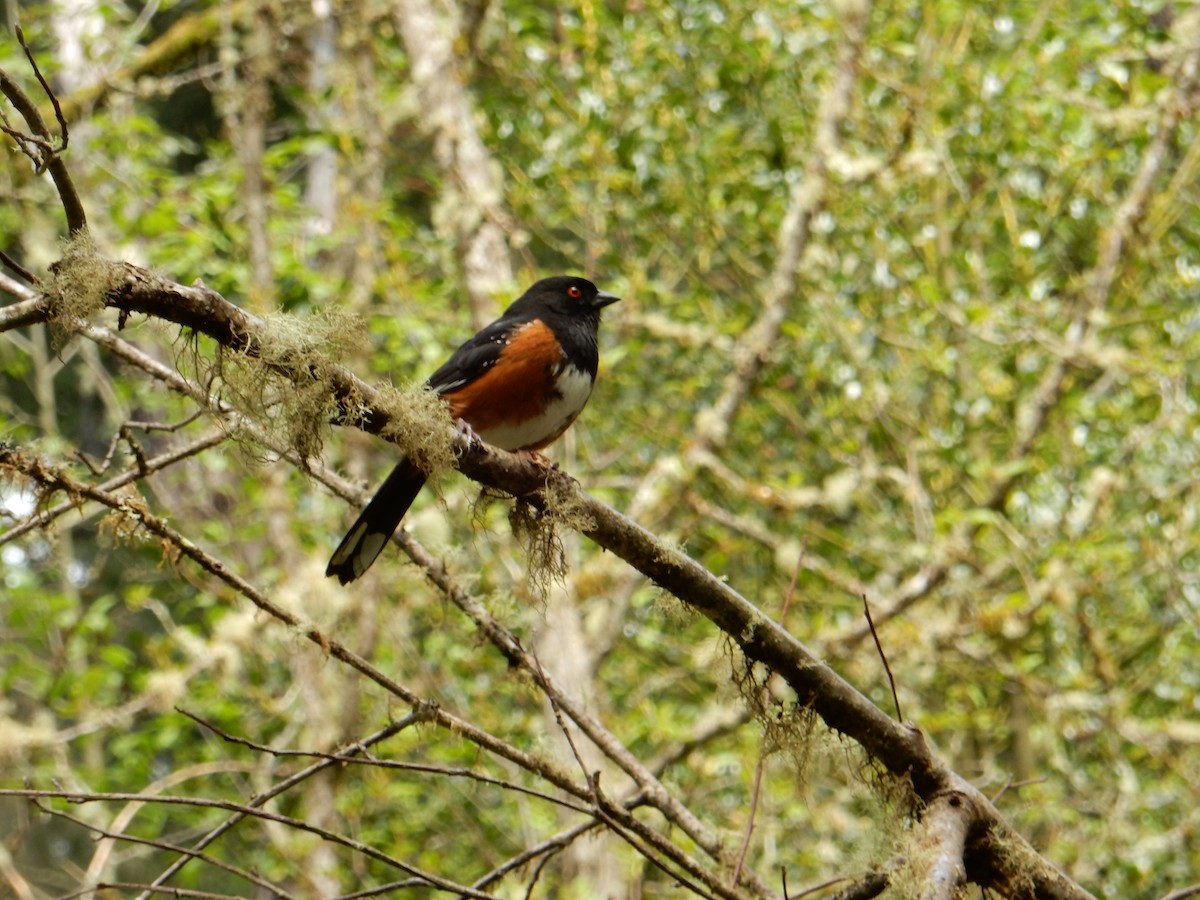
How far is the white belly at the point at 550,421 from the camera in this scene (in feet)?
11.4

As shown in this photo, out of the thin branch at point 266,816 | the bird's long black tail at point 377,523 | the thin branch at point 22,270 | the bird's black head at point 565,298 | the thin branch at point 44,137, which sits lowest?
the thin branch at point 266,816

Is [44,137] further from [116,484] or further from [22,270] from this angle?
[116,484]

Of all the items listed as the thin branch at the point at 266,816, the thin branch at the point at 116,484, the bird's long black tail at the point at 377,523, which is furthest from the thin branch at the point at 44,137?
the bird's long black tail at the point at 377,523

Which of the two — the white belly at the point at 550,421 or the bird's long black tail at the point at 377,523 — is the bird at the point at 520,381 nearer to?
the white belly at the point at 550,421

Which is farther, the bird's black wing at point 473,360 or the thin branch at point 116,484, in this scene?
the bird's black wing at point 473,360

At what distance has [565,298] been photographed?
4.03 meters

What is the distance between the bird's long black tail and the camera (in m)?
A: 2.97

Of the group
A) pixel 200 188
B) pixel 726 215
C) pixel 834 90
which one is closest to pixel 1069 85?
pixel 834 90

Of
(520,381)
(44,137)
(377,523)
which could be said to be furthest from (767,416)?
(44,137)

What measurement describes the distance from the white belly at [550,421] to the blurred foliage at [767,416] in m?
1.76

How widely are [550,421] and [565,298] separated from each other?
659 mm

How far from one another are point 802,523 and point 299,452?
452 cm

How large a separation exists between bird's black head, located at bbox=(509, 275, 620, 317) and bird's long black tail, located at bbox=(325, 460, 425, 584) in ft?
3.56

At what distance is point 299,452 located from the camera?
2.18 meters
